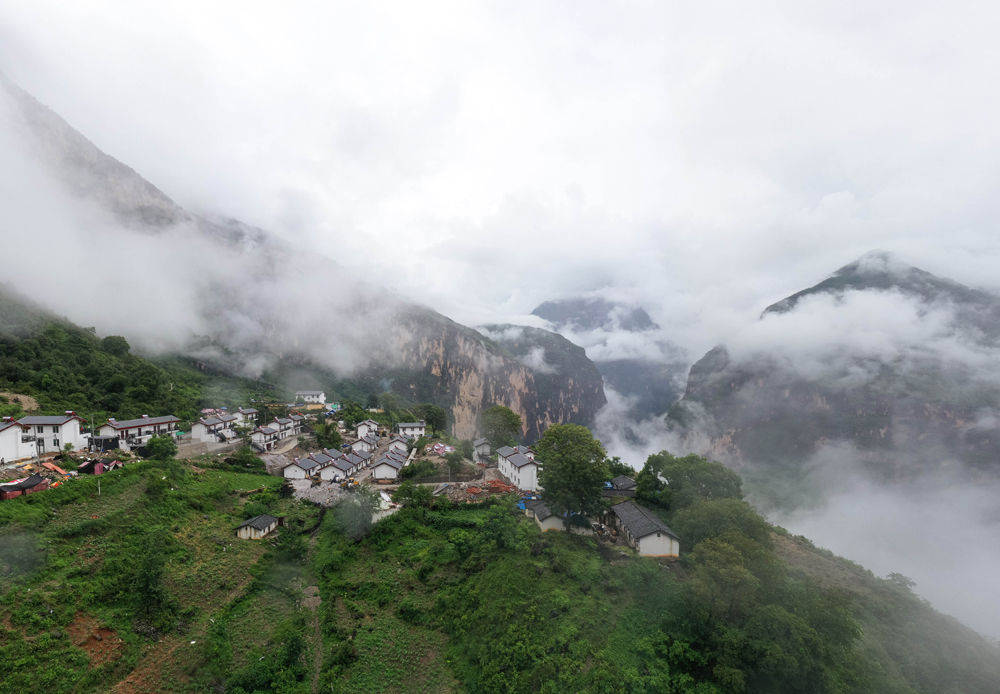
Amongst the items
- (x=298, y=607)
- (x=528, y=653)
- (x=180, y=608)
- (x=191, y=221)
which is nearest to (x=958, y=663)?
(x=528, y=653)

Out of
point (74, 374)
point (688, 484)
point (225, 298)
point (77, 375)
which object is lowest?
point (688, 484)

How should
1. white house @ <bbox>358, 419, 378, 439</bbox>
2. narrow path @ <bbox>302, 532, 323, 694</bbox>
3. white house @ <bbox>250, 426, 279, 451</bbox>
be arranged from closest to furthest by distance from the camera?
narrow path @ <bbox>302, 532, 323, 694</bbox> < white house @ <bbox>250, 426, 279, 451</bbox> < white house @ <bbox>358, 419, 378, 439</bbox>

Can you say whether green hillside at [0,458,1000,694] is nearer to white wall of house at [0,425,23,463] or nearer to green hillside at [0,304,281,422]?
white wall of house at [0,425,23,463]

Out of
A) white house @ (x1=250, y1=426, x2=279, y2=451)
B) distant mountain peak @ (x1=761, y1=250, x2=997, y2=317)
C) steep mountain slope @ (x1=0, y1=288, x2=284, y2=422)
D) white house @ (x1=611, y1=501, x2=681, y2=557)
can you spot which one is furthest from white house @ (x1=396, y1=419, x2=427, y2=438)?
distant mountain peak @ (x1=761, y1=250, x2=997, y2=317)

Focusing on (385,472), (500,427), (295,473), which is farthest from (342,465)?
(500,427)

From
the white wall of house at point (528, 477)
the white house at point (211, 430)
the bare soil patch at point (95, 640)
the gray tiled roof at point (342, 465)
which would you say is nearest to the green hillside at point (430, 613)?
the bare soil patch at point (95, 640)

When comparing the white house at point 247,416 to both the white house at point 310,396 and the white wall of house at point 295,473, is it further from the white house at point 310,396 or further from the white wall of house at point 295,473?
the white house at point 310,396

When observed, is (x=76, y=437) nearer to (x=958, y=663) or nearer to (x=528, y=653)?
(x=528, y=653)

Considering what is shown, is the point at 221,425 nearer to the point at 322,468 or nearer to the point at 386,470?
the point at 322,468
